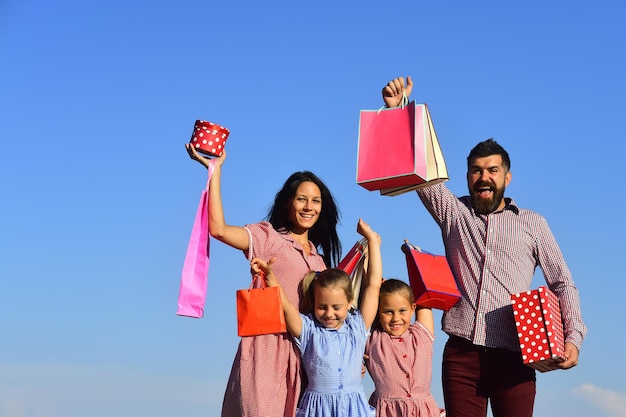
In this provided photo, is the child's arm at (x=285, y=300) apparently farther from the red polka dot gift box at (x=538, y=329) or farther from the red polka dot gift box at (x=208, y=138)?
the red polka dot gift box at (x=538, y=329)

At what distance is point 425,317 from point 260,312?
1363 mm

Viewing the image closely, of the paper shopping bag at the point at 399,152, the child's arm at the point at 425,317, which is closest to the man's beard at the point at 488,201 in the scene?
the paper shopping bag at the point at 399,152

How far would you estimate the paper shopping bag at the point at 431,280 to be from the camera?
5449 millimetres

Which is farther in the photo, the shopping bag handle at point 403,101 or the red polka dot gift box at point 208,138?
the shopping bag handle at point 403,101

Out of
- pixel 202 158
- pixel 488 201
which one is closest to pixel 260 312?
pixel 202 158

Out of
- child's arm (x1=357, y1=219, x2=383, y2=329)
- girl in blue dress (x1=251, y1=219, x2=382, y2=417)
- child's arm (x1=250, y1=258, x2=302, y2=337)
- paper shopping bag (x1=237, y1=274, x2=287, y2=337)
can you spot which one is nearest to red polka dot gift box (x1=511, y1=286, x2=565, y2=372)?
child's arm (x1=357, y1=219, x2=383, y2=329)

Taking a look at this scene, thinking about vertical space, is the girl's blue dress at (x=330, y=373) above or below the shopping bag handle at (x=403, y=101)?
below

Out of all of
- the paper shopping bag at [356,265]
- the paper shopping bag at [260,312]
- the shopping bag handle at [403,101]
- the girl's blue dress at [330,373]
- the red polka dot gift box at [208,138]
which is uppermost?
the shopping bag handle at [403,101]

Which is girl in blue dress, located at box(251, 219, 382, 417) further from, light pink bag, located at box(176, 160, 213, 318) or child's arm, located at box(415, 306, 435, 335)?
child's arm, located at box(415, 306, 435, 335)

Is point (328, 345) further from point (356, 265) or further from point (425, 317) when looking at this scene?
point (425, 317)

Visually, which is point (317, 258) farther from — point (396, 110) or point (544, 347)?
point (544, 347)

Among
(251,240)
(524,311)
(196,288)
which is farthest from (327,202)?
(524,311)

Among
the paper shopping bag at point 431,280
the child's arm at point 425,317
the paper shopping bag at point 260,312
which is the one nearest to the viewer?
the paper shopping bag at point 260,312

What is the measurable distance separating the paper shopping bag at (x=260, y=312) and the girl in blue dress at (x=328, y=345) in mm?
85
